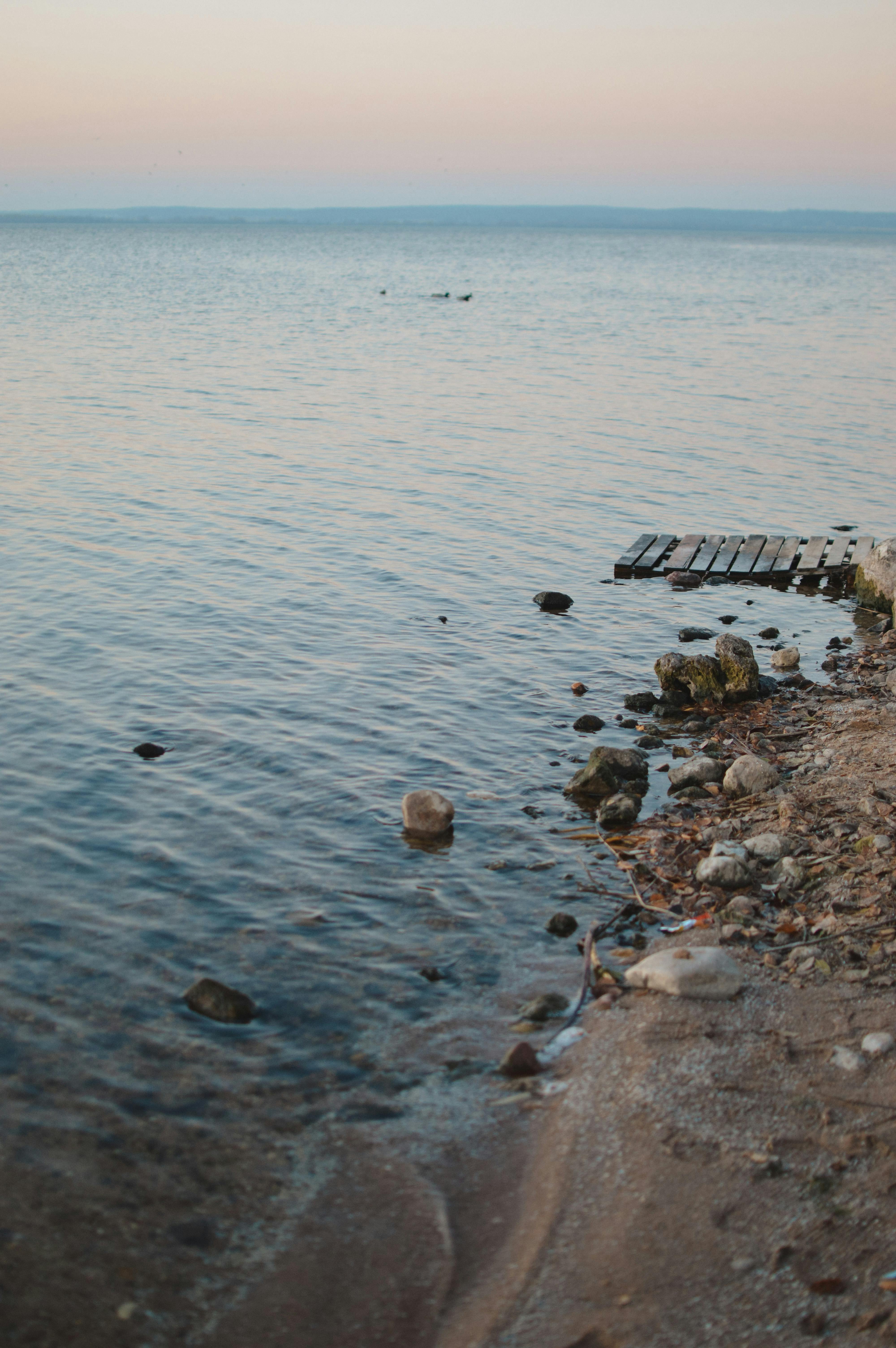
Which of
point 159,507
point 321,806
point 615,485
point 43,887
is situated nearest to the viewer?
point 43,887

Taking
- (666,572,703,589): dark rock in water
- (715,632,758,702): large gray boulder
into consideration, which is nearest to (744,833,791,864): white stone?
(715,632,758,702): large gray boulder

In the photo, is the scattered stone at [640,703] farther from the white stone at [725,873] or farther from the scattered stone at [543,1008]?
the scattered stone at [543,1008]

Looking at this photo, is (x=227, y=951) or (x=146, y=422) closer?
(x=227, y=951)

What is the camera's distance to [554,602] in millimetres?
17078

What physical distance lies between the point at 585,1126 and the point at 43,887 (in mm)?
4966

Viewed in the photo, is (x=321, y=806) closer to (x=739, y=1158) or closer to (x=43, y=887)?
(x=43, y=887)

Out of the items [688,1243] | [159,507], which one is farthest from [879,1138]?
[159,507]

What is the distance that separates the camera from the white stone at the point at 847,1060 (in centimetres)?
644

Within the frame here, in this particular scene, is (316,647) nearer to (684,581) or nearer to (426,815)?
(426,815)

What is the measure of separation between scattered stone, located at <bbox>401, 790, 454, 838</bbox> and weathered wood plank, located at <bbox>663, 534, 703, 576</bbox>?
10.7m

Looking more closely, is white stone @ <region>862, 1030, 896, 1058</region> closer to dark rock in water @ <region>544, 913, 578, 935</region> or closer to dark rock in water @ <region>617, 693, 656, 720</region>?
dark rock in water @ <region>544, 913, 578, 935</region>

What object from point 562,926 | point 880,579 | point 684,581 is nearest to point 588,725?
point 562,926

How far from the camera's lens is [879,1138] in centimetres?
584

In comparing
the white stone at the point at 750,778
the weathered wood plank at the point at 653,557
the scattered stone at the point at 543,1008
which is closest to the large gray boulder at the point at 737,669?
the white stone at the point at 750,778
